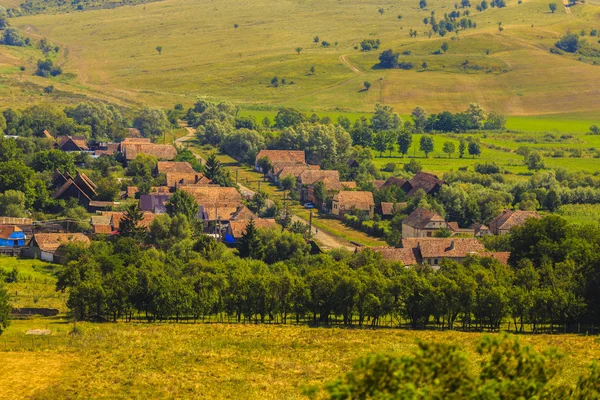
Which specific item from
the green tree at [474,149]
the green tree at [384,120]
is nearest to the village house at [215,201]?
the green tree at [474,149]

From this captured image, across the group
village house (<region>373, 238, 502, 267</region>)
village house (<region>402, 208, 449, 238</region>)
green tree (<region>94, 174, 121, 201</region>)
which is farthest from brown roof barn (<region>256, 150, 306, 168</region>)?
village house (<region>373, 238, 502, 267</region>)

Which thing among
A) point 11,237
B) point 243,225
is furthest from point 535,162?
point 11,237

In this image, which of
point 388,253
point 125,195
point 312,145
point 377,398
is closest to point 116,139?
point 312,145

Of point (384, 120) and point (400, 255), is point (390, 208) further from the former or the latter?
point (384, 120)

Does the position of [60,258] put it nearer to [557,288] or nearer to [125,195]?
[125,195]

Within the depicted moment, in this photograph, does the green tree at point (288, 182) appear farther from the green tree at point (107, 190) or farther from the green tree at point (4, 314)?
the green tree at point (4, 314)

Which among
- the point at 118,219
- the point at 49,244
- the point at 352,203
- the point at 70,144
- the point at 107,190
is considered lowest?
the point at 49,244

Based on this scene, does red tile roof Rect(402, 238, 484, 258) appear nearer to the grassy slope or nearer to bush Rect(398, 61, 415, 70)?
the grassy slope
